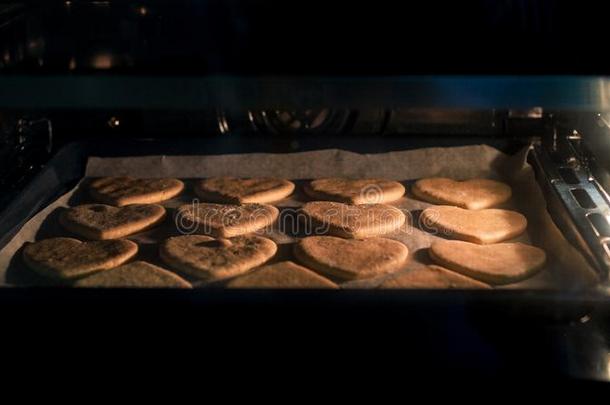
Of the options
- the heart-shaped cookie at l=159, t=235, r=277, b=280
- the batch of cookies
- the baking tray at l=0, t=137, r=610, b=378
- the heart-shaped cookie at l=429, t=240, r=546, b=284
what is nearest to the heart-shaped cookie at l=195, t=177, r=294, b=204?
the batch of cookies

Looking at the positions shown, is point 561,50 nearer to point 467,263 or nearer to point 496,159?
point 467,263

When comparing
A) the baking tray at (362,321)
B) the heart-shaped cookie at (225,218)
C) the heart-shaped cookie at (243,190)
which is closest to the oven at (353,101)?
the baking tray at (362,321)

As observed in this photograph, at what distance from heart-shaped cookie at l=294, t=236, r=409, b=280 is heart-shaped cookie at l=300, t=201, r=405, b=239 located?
50 millimetres

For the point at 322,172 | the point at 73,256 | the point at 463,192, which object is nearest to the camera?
the point at 73,256

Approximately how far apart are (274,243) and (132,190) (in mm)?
517

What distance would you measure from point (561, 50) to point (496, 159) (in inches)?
40.7

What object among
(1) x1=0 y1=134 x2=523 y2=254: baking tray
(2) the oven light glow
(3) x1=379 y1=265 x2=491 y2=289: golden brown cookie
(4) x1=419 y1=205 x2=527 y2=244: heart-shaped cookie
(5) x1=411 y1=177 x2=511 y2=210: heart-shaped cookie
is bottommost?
(3) x1=379 y1=265 x2=491 y2=289: golden brown cookie

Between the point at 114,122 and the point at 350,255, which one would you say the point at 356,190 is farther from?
the point at 114,122

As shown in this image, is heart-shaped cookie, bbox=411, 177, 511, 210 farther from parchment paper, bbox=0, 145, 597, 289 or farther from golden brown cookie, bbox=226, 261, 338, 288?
golden brown cookie, bbox=226, 261, 338, 288

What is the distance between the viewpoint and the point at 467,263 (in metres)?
1.70

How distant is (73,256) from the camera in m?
1.75

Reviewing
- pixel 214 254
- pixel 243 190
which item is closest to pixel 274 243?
pixel 214 254

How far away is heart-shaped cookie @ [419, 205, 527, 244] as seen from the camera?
187 centimetres

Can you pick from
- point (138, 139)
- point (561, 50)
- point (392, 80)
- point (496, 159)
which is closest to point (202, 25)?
point (392, 80)
